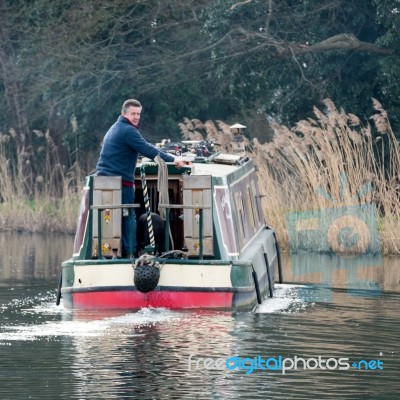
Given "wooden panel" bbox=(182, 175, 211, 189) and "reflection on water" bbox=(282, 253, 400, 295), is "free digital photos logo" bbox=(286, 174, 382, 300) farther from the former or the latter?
"wooden panel" bbox=(182, 175, 211, 189)

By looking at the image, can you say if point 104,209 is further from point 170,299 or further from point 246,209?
point 246,209

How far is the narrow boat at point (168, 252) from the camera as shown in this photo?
52.7ft

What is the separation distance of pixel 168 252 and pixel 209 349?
238 centimetres

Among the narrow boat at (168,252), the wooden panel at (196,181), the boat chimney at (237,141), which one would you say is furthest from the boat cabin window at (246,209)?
the wooden panel at (196,181)

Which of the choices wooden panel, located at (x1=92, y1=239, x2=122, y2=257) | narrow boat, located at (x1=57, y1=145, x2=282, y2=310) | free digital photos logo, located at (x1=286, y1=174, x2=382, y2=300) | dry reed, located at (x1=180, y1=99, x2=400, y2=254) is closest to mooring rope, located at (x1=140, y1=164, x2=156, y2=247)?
narrow boat, located at (x1=57, y1=145, x2=282, y2=310)

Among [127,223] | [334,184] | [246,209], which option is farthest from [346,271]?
[127,223]

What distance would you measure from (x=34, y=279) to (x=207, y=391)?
8.96m

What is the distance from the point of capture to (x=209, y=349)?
1402cm

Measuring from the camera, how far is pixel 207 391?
1209 cm

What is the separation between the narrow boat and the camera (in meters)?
16.1

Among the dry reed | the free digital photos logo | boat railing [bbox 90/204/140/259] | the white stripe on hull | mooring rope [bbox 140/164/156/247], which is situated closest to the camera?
the white stripe on hull

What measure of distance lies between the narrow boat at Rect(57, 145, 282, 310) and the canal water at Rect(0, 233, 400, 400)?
7.3 inches

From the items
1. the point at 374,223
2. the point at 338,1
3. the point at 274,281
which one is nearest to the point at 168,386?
the point at 274,281

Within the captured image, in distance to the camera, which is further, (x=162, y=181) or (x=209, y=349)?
(x=162, y=181)
